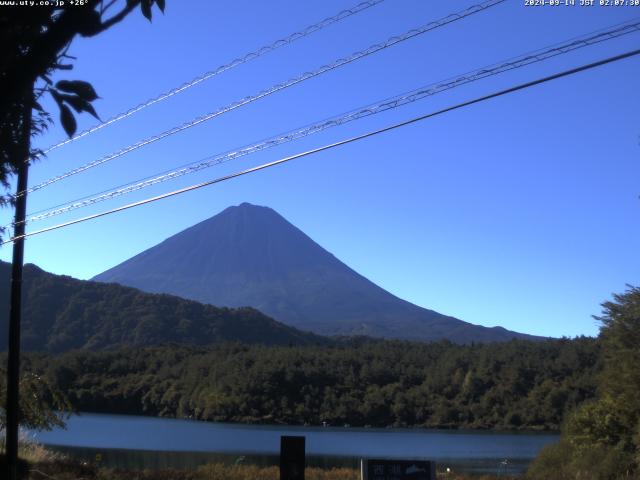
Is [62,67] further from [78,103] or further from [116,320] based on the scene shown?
[116,320]

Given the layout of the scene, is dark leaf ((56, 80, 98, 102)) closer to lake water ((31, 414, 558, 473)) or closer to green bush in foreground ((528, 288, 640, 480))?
green bush in foreground ((528, 288, 640, 480))

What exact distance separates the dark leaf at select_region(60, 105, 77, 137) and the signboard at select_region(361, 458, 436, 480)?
7.80m

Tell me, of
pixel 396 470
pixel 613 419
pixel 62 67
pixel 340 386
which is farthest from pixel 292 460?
pixel 340 386

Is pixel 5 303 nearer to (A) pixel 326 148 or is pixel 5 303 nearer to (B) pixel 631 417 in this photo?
(B) pixel 631 417

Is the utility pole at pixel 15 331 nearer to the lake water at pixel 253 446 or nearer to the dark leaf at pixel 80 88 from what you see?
the dark leaf at pixel 80 88

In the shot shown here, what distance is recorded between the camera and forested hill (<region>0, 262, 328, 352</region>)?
109938mm

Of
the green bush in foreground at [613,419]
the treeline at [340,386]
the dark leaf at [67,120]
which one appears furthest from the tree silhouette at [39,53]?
the treeline at [340,386]

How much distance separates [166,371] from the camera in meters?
82.4

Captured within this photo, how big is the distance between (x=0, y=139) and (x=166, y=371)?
80348 millimetres

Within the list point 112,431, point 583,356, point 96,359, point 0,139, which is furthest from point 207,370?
point 0,139

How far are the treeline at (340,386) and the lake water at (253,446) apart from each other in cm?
800

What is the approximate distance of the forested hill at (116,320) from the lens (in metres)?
110

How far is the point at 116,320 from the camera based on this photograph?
395 feet

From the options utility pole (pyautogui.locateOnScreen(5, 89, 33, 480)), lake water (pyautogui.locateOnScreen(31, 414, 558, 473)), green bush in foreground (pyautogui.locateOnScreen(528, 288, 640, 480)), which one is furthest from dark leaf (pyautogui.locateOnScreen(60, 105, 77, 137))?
lake water (pyautogui.locateOnScreen(31, 414, 558, 473))
